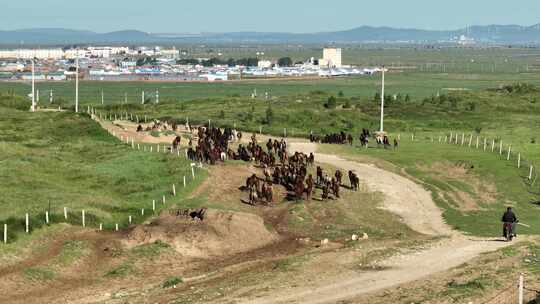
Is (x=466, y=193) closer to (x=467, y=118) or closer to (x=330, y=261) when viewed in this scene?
(x=330, y=261)

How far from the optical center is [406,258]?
35.8 metres

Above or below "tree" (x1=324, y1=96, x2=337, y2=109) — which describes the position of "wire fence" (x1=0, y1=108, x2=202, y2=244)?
below

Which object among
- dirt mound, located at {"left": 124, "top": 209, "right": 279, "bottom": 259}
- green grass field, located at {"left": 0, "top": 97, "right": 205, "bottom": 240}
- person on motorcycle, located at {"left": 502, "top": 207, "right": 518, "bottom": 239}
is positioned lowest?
dirt mound, located at {"left": 124, "top": 209, "right": 279, "bottom": 259}

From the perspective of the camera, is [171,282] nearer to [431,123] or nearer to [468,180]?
[468,180]

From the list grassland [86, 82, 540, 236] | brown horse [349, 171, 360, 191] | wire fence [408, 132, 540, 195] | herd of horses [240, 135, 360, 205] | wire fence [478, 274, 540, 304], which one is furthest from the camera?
wire fence [408, 132, 540, 195]

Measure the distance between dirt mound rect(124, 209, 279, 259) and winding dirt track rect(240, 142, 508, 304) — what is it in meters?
6.96

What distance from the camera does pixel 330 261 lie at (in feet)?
117

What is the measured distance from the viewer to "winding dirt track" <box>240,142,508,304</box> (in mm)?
A: 30984

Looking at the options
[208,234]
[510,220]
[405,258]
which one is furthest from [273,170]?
[405,258]

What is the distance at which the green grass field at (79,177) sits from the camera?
4409cm

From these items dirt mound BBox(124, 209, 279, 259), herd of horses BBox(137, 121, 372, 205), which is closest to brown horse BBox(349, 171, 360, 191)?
herd of horses BBox(137, 121, 372, 205)

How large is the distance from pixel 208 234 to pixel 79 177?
590 inches

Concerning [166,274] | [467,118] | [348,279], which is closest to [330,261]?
[348,279]

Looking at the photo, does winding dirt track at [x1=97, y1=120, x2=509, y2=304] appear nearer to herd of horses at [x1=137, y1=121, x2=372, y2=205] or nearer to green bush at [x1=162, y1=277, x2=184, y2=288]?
herd of horses at [x1=137, y1=121, x2=372, y2=205]
